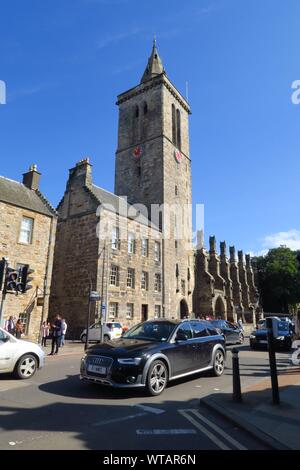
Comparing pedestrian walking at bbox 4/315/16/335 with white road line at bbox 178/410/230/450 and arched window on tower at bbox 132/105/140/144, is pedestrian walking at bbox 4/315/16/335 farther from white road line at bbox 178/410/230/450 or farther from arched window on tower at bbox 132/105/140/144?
arched window on tower at bbox 132/105/140/144

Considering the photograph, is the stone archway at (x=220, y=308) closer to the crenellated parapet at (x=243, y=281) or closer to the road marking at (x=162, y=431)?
the crenellated parapet at (x=243, y=281)

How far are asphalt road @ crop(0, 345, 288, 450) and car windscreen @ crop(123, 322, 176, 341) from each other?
3.84ft

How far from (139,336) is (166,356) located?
41.2 inches

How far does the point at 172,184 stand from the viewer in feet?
138

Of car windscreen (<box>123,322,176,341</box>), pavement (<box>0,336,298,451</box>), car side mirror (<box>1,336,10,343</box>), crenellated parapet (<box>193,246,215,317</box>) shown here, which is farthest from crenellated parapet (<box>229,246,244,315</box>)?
pavement (<box>0,336,298,451</box>)

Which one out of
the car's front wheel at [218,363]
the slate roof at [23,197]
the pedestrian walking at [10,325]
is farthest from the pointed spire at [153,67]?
the car's front wheel at [218,363]

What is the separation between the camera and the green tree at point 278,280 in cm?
6247

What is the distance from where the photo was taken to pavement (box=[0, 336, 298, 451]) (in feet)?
14.6

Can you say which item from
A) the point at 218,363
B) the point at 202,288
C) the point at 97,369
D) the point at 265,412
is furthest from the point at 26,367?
the point at 202,288

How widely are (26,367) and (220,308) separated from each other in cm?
4175

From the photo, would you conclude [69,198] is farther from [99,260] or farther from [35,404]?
[35,404]

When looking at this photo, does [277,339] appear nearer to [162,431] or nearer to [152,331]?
[152,331]

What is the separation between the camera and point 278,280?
6488 centimetres

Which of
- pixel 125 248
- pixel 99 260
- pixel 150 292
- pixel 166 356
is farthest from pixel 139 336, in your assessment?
pixel 150 292
